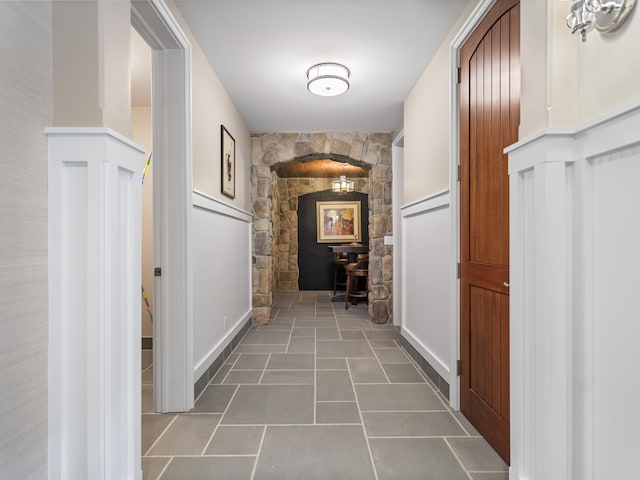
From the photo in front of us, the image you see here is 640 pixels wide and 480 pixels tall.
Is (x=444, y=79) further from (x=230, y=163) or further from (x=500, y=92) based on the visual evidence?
(x=230, y=163)

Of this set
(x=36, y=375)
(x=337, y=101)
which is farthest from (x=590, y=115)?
(x=337, y=101)

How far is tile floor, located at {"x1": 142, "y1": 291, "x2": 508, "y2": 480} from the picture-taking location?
158cm

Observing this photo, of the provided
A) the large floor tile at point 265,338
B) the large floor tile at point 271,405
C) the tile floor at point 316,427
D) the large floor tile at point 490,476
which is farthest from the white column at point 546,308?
the large floor tile at point 265,338

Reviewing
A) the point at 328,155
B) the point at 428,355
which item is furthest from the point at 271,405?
the point at 328,155

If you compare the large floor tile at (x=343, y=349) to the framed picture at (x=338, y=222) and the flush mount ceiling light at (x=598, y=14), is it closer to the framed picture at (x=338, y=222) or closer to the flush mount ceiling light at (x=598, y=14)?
the flush mount ceiling light at (x=598, y=14)

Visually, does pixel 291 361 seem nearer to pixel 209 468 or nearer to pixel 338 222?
pixel 209 468

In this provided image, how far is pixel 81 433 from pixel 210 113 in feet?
7.22

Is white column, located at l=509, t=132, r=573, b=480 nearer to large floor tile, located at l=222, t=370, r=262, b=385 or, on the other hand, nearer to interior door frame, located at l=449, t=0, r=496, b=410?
interior door frame, located at l=449, t=0, r=496, b=410

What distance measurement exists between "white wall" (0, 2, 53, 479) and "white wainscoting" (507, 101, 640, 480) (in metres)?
1.43

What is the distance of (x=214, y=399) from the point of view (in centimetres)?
230

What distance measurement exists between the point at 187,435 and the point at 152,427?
0.75ft

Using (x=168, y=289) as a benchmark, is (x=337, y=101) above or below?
above

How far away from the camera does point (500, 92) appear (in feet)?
5.49

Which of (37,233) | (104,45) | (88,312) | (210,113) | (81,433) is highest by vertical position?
(210,113)
